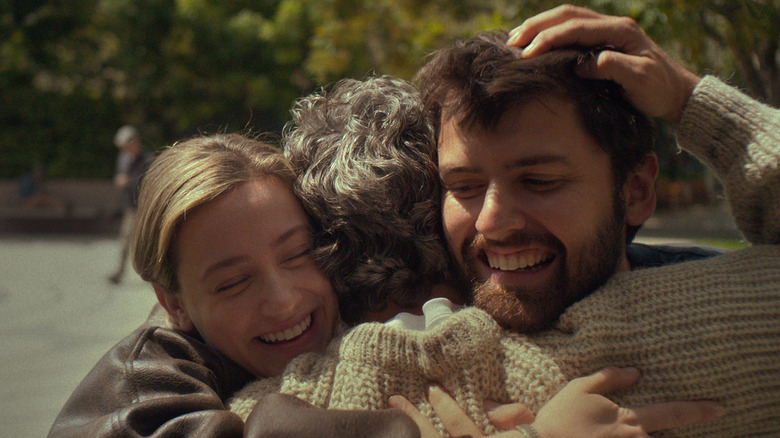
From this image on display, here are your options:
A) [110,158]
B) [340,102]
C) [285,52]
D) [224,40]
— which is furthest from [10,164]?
[340,102]

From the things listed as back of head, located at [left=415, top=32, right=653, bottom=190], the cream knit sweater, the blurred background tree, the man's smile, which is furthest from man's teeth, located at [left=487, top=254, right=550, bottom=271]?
the blurred background tree

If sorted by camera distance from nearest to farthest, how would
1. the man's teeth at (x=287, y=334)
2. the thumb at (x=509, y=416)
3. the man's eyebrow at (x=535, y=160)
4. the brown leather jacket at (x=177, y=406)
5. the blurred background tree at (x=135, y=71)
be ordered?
the brown leather jacket at (x=177, y=406)
the thumb at (x=509, y=416)
the man's eyebrow at (x=535, y=160)
the man's teeth at (x=287, y=334)
the blurred background tree at (x=135, y=71)

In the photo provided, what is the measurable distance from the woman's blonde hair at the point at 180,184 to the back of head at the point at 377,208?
158 millimetres

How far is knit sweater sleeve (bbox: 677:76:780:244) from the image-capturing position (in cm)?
205

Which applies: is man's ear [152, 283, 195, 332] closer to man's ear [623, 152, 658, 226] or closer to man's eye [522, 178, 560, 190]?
man's eye [522, 178, 560, 190]

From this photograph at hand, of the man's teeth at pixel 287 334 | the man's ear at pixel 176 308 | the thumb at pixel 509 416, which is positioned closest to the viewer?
the thumb at pixel 509 416

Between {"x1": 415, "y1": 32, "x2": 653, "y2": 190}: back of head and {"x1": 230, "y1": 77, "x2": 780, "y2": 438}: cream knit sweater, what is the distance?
1.52ft

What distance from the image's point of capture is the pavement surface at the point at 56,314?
5.16 metres

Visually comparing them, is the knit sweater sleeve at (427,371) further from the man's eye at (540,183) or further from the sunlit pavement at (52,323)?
the sunlit pavement at (52,323)

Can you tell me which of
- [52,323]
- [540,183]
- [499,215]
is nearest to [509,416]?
[499,215]

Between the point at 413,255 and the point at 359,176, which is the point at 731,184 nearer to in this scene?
the point at 413,255

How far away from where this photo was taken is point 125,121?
19703 mm

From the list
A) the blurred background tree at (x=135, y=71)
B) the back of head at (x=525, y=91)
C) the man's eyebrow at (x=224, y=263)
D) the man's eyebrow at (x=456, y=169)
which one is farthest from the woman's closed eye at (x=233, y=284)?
the blurred background tree at (x=135, y=71)

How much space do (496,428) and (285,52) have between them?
16.6 m
